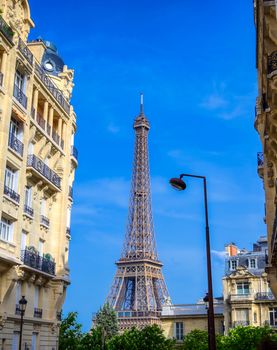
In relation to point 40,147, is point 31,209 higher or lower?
lower

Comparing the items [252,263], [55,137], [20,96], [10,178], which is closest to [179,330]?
[252,263]

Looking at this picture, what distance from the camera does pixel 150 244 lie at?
364 ft

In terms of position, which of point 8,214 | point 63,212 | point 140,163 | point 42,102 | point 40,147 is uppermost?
point 140,163

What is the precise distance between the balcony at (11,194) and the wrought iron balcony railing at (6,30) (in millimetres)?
7707

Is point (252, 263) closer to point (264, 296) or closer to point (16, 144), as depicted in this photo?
point (264, 296)

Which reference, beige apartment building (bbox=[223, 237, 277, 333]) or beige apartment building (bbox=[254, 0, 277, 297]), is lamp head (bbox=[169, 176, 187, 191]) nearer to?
beige apartment building (bbox=[254, 0, 277, 297])

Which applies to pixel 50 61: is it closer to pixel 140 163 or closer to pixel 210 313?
pixel 210 313

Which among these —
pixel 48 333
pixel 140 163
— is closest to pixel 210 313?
pixel 48 333

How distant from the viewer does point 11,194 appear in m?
26.7

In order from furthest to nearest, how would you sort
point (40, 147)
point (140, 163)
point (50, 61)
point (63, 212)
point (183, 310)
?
point (140, 163), point (183, 310), point (50, 61), point (63, 212), point (40, 147)

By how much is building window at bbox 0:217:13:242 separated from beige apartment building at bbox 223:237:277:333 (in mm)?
40976

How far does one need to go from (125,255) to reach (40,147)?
78.3 metres

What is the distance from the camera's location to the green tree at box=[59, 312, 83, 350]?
1999 inches

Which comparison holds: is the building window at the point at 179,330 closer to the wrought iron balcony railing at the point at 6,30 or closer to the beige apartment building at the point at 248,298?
the beige apartment building at the point at 248,298
